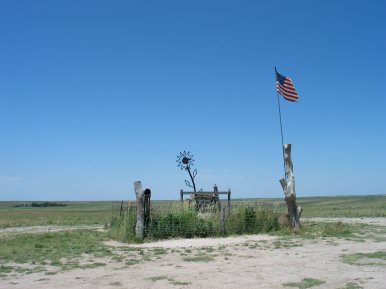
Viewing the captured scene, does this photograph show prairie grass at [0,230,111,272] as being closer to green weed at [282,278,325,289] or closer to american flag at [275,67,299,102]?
green weed at [282,278,325,289]

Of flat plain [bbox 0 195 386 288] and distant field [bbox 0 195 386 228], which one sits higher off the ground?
distant field [bbox 0 195 386 228]

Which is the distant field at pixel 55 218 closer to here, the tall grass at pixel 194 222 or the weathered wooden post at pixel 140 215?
the tall grass at pixel 194 222

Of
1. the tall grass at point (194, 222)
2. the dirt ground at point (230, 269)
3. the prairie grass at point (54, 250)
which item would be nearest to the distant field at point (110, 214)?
the tall grass at point (194, 222)

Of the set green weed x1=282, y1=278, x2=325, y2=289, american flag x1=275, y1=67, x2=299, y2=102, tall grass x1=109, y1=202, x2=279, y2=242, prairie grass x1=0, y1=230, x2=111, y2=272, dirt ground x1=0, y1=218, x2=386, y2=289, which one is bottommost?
green weed x1=282, y1=278, x2=325, y2=289

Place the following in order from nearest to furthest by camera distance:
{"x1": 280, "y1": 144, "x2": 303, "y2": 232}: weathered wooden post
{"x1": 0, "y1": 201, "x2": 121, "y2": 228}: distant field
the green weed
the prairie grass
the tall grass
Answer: the green weed
the prairie grass
the tall grass
{"x1": 280, "y1": 144, "x2": 303, "y2": 232}: weathered wooden post
{"x1": 0, "y1": 201, "x2": 121, "y2": 228}: distant field

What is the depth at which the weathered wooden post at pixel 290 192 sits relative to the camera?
19172 mm

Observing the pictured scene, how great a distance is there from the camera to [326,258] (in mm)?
11953

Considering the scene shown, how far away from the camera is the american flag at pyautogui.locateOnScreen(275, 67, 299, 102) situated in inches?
805

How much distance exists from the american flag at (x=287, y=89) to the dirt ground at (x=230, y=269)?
7266 mm

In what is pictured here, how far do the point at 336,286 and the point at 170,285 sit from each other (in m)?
3.02

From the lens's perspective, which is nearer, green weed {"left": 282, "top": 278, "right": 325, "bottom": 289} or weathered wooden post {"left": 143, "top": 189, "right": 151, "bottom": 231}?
green weed {"left": 282, "top": 278, "right": 325, "bottom": 289}

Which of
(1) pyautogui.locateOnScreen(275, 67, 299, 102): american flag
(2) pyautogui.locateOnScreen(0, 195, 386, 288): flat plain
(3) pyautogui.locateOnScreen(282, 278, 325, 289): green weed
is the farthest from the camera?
(1) pyautogui.locateOnScreen(275, 67, 299, 102): american flag

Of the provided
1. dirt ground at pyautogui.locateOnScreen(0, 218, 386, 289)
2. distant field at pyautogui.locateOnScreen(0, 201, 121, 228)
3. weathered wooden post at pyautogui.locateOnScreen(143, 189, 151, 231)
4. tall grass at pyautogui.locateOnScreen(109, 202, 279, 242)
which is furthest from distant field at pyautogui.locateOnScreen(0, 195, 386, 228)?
dirt ground at pyautogui.locateOnScreen(0, 218, 386, 289)

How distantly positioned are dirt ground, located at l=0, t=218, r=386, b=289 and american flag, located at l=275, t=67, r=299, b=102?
7.27m
